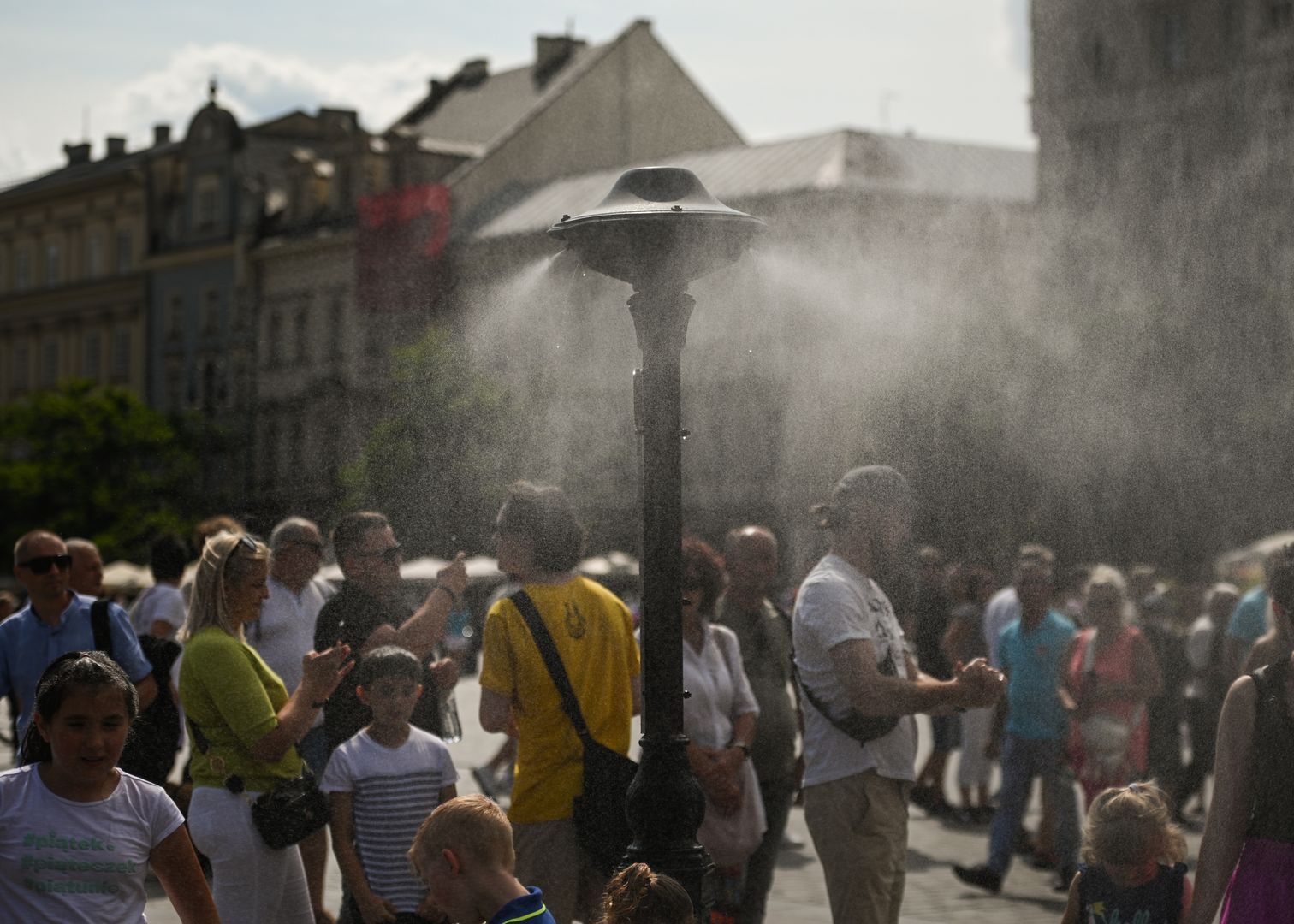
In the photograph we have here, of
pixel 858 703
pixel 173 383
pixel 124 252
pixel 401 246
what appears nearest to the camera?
pixel 858 703

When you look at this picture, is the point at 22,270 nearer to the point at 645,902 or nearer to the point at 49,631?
the point at 49,631

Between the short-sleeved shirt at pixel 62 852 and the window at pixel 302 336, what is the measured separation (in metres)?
55.6

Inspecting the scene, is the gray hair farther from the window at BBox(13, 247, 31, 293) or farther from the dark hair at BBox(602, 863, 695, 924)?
the window at BBox(13, 247, 31, 293)

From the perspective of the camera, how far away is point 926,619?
45.0 feet

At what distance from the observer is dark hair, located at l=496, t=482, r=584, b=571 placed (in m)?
5.75

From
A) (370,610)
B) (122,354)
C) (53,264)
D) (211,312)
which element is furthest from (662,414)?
(53,264)

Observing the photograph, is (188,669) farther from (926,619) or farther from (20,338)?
(20,338)

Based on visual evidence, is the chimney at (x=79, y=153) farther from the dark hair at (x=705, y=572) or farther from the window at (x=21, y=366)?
the dark hair at (x=705, y=572)

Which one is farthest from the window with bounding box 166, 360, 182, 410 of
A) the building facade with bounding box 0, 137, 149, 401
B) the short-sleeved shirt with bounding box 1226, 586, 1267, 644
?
the short-sleeved shirt with bounding box 1226, 586, 1267, 644

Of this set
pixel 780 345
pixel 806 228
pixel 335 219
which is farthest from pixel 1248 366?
pixel 335 219

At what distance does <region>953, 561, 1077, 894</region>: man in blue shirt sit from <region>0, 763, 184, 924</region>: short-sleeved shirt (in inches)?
231

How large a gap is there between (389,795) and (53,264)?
67.8 meters

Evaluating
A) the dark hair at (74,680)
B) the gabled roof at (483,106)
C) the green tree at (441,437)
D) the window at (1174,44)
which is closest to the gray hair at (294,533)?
the dark hair at (74,680)

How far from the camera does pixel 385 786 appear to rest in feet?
19.3
